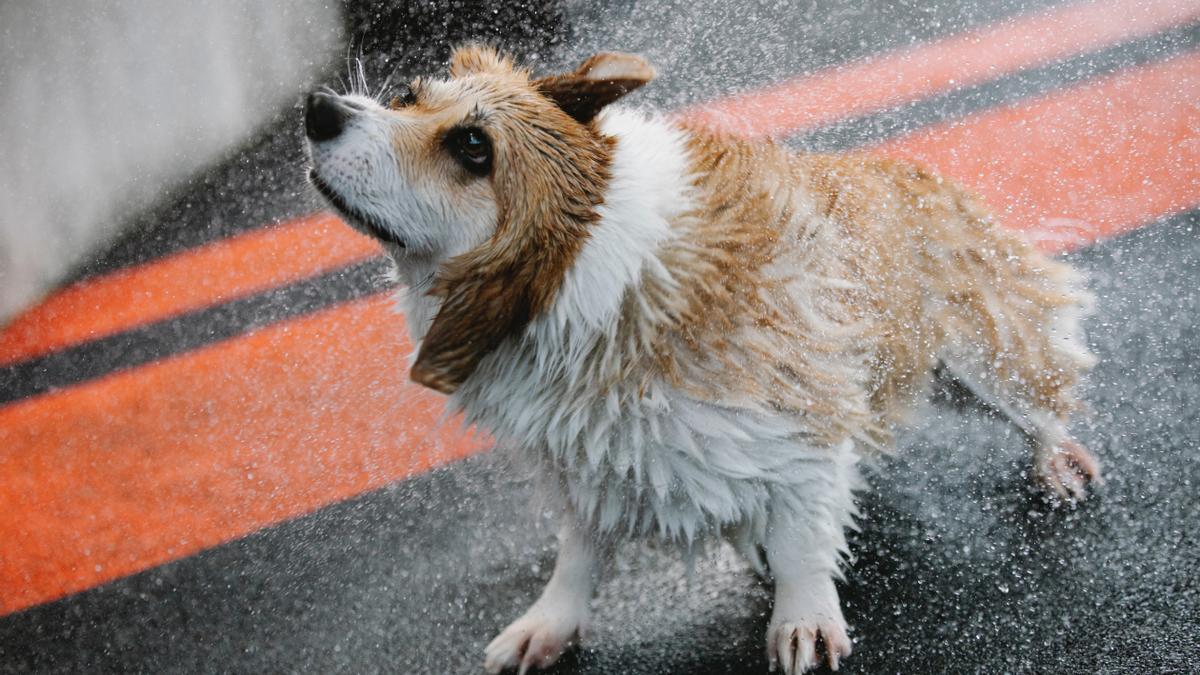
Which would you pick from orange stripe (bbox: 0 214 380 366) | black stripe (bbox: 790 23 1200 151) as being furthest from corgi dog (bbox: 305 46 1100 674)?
orange stripe (bbox: 0 214 380 366)

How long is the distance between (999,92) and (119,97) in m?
2.91

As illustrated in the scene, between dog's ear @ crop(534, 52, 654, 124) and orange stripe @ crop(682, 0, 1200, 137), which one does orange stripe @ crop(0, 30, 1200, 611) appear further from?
dog's ear @ crop(534, 52, 654, 124)

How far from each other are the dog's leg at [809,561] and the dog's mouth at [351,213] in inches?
34.2

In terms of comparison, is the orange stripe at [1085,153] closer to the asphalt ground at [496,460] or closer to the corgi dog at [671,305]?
the asphalt ground at [496,460]

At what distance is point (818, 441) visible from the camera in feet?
6.54

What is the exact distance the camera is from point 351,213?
1.77m

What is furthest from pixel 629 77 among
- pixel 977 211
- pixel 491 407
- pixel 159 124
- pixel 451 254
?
pixel 159 124

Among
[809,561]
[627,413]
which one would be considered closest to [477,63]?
[627,413]

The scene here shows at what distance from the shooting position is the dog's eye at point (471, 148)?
1688 mm

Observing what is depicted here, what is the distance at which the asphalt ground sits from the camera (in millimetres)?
2508

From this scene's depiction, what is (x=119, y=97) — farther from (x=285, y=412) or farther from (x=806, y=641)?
(x=806, y=641)

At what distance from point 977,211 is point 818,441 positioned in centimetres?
63

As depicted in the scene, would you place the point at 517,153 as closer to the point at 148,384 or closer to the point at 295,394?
the point at 295,394

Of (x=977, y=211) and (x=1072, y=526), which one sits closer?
(x=977, y=211)
